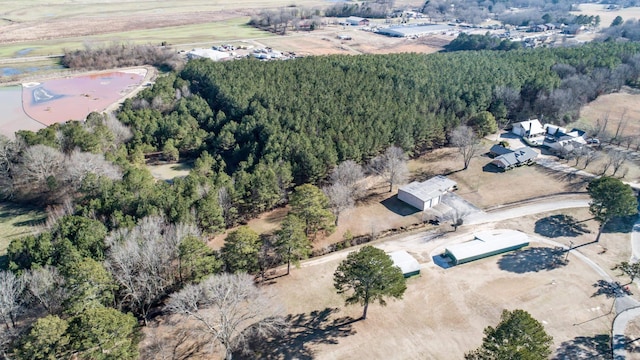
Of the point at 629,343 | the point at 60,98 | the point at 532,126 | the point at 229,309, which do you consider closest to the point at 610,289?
the point at 629,343

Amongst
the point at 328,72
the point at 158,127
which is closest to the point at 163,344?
the point at 158,127

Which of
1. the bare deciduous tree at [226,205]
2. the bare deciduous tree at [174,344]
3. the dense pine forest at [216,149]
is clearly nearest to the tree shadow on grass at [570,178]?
the dense pine forest at [216,149]

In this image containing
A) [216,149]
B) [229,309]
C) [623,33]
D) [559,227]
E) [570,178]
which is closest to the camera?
[229,309]

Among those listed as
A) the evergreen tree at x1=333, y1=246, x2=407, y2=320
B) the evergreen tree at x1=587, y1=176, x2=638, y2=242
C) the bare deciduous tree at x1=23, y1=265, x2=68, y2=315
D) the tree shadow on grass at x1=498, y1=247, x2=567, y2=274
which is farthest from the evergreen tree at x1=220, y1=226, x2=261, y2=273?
the evergreen tree at x1=587, y1=176, x2=638, y2=242

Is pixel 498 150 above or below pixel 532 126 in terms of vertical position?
below

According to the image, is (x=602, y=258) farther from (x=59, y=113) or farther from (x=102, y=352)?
(x=59, y=113)

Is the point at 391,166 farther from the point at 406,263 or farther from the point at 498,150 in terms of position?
the point at 498,150
